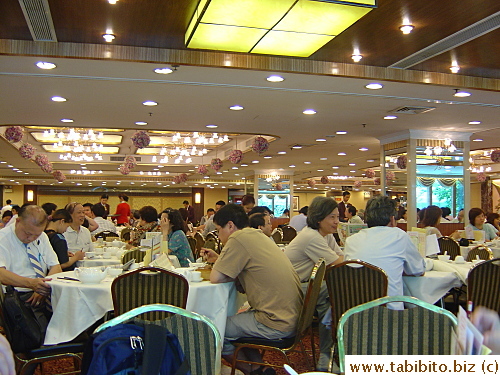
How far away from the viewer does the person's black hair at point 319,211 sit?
164 inches

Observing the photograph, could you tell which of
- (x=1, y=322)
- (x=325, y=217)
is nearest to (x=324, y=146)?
(x=325, y=217)

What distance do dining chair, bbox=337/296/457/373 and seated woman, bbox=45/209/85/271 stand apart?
3.22 metres

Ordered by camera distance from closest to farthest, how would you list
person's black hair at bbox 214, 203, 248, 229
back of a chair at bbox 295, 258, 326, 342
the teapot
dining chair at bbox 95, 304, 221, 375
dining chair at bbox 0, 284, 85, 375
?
dining chair at bbox 95, 304, 221, 375 → dining chair at bbox 0, 284, 85, 375 → back of a chair at bbox 295, 258, 326, 342 → the teapot → person's black hair at bbox 214, 203, 248, 229

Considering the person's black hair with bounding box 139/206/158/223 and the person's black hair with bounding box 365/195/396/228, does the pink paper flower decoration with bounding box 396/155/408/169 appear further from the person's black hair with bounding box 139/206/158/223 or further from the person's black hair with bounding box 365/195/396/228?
the person's black hair with bounding box 365/195/396/228

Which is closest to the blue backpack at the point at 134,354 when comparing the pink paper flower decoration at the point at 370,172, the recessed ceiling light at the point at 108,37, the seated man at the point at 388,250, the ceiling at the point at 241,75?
the seated man at the point at 388,250

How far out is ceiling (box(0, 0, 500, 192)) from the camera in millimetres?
4715

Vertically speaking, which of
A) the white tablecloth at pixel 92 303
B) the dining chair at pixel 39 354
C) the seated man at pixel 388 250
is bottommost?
the dining chair at pixel 39 354

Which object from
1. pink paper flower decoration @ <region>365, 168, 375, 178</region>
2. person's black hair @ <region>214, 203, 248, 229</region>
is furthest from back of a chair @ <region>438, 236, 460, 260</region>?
pink paper flower decoration @ <region>365, 168, 375, 178</region>

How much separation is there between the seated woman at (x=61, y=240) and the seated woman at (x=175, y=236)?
0.90m

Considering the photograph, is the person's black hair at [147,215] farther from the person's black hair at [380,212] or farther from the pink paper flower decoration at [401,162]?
the pink paper flower decoration at [401,162]

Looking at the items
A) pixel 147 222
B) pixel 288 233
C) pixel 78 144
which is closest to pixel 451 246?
pixel 147 222

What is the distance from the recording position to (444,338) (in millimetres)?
2174

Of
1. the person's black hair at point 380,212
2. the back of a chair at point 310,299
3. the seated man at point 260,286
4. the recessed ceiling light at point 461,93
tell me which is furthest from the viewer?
the recessed ceiling light at point 461,93

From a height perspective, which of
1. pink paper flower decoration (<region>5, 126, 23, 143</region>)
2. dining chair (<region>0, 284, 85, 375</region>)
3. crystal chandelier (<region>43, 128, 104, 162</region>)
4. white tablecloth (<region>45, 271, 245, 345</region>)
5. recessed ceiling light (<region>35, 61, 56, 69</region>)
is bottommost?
dining chair (<region>0, 284, 85, 375</region>)
